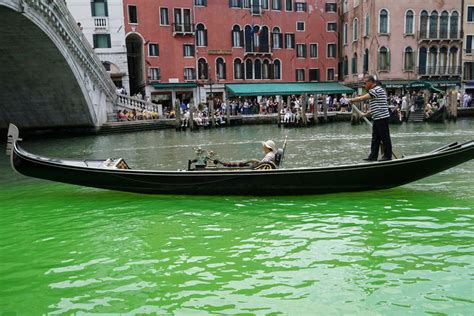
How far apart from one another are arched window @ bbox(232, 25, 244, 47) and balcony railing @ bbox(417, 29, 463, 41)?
788 centimetres

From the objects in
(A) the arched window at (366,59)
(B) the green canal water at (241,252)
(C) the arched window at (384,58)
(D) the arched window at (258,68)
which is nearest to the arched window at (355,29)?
(A) the arched window at (366,59)

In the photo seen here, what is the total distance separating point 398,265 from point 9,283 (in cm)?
242

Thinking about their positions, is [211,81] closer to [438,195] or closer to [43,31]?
[43,31]

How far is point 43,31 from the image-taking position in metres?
9.55

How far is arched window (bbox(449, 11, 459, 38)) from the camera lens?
71.3ft

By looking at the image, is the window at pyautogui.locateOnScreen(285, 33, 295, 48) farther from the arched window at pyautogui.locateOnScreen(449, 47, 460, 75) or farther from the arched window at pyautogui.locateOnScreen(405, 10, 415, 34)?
the arched window at pyautogui.locateOnScreen(449, 47, 460, 75)

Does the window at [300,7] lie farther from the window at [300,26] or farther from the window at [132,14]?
the window at [132,14]

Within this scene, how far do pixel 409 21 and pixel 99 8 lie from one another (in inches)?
524

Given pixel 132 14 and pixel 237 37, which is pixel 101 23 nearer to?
pixel 132 14

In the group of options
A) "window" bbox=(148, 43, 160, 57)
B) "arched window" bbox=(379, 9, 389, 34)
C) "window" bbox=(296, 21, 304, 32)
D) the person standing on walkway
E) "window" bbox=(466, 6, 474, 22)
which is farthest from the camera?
"window" bbox=(296, 21, 304, 32)

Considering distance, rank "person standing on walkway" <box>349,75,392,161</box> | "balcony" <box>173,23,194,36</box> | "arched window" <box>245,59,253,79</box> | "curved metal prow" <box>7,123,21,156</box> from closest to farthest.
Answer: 1. "person standing on walkway" <box>349,75,392,161</box>
2. "curved metal prow" <box>7,123,21,156</box>
3. "balcony" <box>173,23,194,36</box>
4. "arched window" <box>245,59,253,79</box>

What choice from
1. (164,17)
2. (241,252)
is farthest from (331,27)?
(241,252)

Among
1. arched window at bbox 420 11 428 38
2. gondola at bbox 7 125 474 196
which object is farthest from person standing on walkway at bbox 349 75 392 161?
arched window at bbox 420 11 428 38

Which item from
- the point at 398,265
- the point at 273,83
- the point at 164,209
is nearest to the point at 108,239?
the point at 164,209
